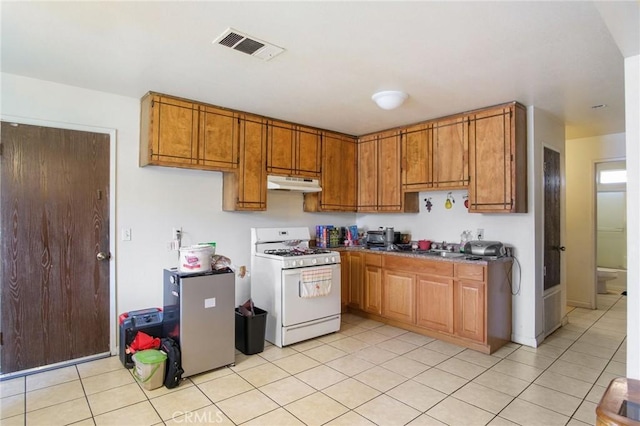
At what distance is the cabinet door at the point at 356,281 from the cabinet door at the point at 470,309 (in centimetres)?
134

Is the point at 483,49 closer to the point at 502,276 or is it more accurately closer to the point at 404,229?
the point at 502,276

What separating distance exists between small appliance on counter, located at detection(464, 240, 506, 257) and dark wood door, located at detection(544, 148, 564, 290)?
671mm

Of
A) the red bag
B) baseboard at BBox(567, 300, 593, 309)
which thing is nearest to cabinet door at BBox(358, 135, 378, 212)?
the red bag

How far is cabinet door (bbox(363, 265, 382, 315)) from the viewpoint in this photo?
443 centimetres

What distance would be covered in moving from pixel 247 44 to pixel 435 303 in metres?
3.14

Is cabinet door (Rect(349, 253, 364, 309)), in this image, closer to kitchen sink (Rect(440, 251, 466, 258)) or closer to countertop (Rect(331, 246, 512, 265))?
countertop (Rect(331, 246, 512, 265))

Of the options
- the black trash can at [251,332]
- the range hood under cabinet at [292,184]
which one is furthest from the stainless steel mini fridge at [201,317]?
the range hood under cabinet at [292,184]

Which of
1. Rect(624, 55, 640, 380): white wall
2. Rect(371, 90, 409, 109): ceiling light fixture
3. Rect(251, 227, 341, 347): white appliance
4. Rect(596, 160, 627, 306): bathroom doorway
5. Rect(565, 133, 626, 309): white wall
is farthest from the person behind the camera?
Rect(596, 160, 627, 306): bathroom doorway

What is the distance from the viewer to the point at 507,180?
11.8 feet

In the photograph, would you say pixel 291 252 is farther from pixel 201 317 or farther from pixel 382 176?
pixel 382 176

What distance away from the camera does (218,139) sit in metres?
3.78

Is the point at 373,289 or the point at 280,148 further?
the point at 373,289

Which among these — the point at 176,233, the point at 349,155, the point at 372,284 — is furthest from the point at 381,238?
the point at 176,233

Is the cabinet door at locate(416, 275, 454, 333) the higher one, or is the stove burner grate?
the stove burner grate
